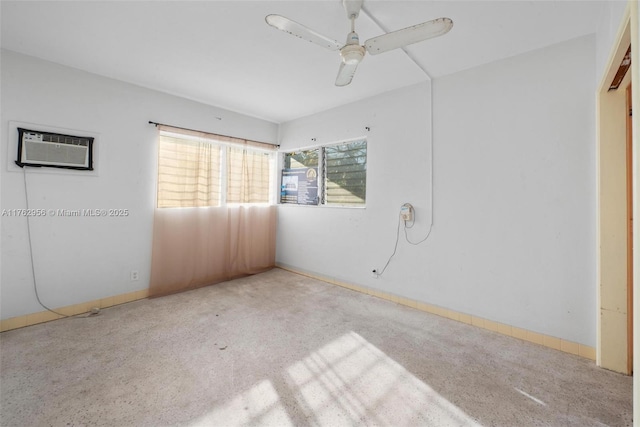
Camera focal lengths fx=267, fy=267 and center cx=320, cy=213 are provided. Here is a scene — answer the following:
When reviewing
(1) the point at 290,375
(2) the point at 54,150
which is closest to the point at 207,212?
(2) the point at 54,150

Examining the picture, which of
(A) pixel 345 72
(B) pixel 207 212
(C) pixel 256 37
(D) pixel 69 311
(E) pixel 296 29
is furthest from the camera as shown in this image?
(B) pixel 207 212

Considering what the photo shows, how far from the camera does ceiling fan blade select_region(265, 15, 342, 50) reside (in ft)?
4.97

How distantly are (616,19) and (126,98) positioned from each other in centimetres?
417

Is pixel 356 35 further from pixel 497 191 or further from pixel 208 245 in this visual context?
pixel 208 245

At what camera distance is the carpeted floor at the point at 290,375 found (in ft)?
4.90

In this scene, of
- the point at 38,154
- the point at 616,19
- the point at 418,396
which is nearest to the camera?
the point at 616,19

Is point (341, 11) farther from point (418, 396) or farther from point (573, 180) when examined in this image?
point (418, 396)

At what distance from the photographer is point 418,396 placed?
5.39 feet

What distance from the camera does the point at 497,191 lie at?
249cm

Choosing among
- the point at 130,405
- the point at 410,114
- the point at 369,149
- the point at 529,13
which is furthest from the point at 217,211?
the point at 529,13

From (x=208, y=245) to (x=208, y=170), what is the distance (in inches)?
41.4

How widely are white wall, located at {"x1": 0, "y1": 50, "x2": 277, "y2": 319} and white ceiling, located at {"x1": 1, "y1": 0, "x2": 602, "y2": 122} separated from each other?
21cm

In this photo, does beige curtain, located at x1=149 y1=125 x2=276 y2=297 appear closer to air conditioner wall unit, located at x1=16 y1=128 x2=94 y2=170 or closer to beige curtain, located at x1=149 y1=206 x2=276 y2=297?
beige curtain, located at x1=149 y1=206 x2=276 y2=297

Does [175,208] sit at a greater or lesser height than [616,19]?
lesser
